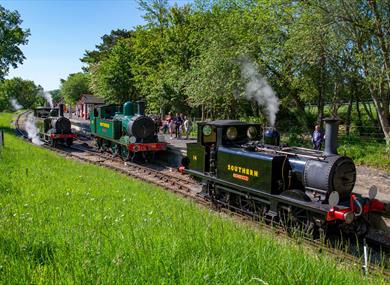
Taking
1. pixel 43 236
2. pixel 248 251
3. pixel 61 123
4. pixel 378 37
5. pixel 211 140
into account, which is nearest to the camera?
pixel 248 251

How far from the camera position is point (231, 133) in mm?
10961

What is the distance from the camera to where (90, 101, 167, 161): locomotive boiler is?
60.7 ft

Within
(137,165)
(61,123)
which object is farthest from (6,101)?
(137,165)

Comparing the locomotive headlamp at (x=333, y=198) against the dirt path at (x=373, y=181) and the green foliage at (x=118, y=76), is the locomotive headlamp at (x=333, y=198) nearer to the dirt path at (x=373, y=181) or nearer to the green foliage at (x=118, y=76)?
the dirt path at (x=373, y=181)

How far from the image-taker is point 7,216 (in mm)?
6199

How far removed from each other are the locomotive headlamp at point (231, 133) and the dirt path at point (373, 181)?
445 centimetres

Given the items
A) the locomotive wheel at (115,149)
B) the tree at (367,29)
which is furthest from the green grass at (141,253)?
the locomotive wheel at (115,149)

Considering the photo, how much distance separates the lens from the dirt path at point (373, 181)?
12133 millimetres

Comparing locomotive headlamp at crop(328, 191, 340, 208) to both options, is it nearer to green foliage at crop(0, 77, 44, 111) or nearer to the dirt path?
the dirt path

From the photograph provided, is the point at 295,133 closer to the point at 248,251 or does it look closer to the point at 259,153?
the point at 259,153

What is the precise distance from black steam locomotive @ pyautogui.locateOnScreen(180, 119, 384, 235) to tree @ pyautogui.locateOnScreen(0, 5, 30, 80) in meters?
30.5

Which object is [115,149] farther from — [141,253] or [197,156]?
[141,253]

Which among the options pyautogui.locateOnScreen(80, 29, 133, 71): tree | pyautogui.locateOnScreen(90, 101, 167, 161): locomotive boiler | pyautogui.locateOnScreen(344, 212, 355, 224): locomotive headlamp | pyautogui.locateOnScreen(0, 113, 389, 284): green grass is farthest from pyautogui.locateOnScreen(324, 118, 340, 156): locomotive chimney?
pyautogui.locateOnScreen(80, 29, 133, 71): tree

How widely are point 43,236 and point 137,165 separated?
12.6 meters
